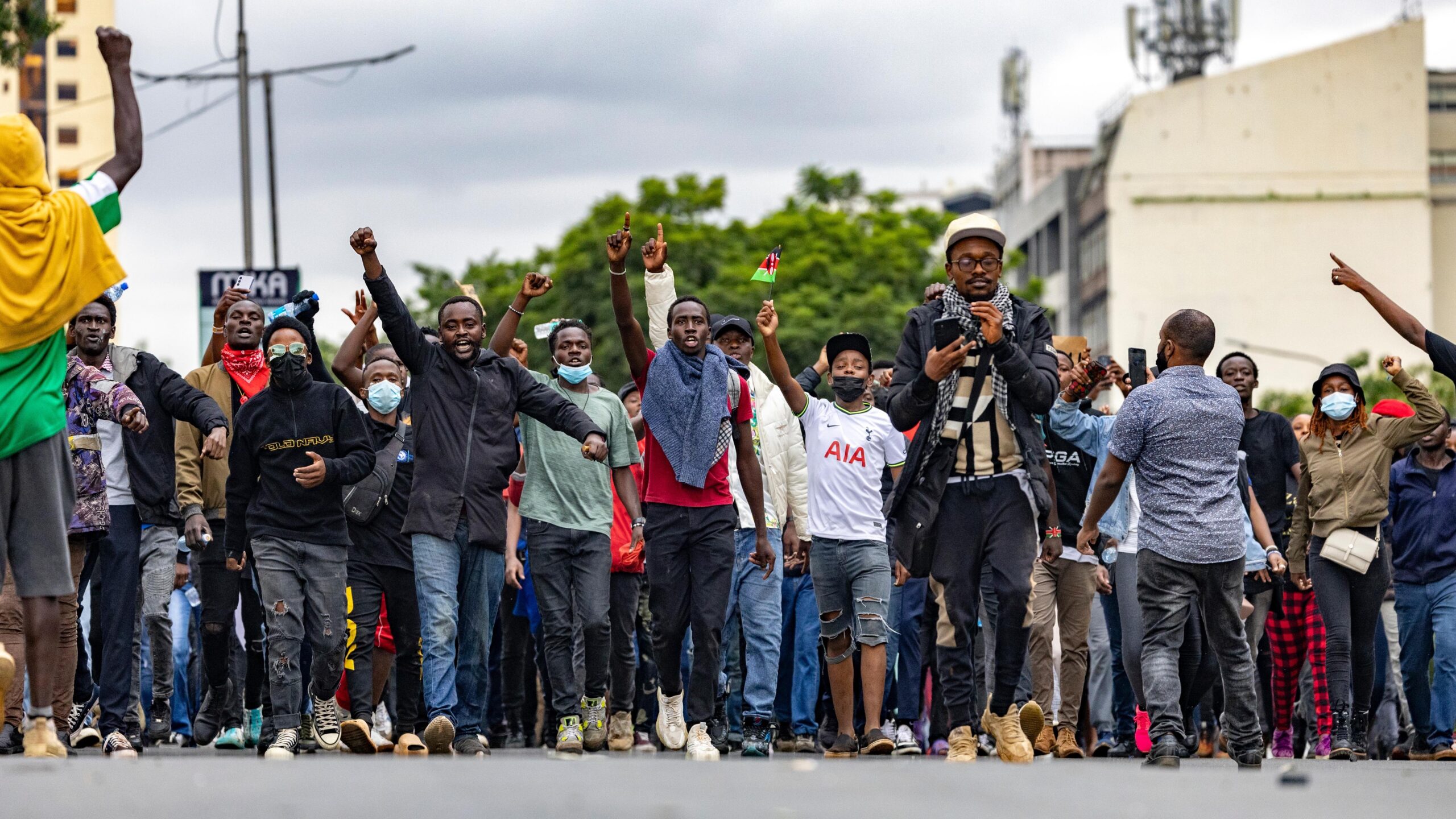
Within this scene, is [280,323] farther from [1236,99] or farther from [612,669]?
[1236,99]

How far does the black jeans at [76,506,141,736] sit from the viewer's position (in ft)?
32.9

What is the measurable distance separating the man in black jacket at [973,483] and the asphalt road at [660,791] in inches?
84.7

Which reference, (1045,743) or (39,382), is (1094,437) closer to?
(1045,743)

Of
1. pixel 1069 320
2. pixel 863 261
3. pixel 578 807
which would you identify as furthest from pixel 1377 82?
pixel 578 807

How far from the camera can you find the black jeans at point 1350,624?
466 inches

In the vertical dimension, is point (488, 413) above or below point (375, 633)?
above

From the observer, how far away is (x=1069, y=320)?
254 feet

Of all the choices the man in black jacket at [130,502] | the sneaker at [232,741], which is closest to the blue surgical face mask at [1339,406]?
the man in black jacket at [130,502]

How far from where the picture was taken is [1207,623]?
944 centimetres

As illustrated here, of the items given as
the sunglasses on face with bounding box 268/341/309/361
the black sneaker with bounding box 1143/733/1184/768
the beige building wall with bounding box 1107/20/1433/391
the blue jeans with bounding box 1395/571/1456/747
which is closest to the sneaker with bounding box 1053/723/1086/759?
the blue jeans with bounding box 1395/571/1456/747

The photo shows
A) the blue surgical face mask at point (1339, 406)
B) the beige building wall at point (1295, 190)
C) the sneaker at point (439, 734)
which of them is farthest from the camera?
the beige building wall at point (1295, 190)

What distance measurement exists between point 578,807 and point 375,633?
239 inches

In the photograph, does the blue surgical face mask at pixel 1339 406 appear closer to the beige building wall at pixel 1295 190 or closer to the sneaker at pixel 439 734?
the sneaker at pixel 439 734

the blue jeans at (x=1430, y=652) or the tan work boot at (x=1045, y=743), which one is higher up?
the blue jeans at (x=1430, y=652)
